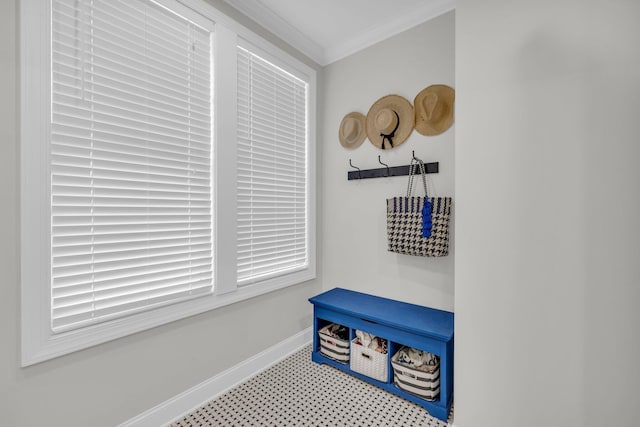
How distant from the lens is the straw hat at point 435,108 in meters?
1.90

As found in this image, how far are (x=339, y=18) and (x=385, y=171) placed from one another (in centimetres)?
120

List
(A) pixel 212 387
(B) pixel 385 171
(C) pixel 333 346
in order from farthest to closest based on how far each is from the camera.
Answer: (B) pixel 385 171 < (C) pixel 333 346 < (A) pixel 212 387

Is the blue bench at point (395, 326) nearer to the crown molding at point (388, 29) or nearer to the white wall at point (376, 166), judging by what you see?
the white wall at point (376, 166)

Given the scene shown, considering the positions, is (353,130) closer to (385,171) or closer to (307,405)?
(385,171)

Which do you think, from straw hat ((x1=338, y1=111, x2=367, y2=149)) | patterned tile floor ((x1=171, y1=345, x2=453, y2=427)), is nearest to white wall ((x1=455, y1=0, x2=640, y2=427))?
patterned tile floor ((x1=171, y1=345, x2=453, y2=427))

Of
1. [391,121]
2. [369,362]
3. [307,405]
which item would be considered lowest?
[307,405]

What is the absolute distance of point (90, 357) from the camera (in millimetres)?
1302

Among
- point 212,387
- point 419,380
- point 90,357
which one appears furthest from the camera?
point 212,387

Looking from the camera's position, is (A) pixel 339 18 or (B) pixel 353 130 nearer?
(A) pixel 339 18

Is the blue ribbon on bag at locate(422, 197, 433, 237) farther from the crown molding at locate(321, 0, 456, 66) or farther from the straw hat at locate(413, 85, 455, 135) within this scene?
the crown molding at locate(321, 0, 456, 66)

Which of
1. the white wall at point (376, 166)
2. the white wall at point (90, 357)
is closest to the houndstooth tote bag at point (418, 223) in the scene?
the white wall at point (376, 166)

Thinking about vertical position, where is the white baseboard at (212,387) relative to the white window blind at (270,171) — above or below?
below

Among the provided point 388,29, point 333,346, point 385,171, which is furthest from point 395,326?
point 388,29

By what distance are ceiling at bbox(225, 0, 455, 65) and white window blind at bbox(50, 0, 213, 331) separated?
22.6 inches
